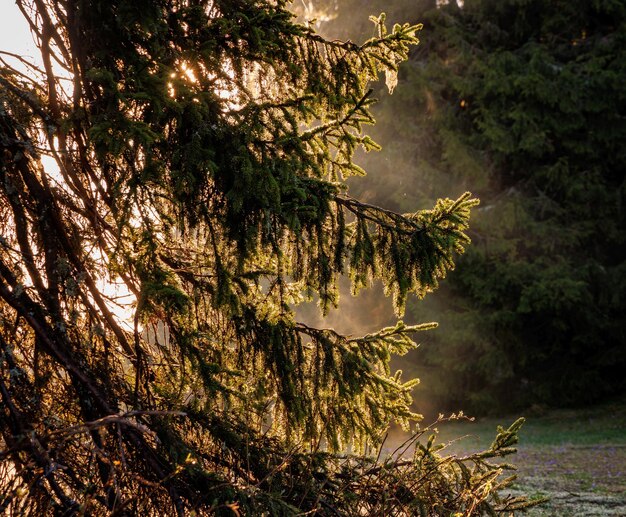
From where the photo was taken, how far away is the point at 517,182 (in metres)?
17.2

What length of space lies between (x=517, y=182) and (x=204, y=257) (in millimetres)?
14680

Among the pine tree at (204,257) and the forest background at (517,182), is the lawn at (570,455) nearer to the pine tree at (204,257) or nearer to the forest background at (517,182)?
the pine tree at (204,257)

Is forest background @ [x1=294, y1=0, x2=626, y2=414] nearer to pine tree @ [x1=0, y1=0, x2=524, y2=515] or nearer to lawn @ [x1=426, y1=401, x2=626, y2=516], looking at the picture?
lawn @ [x1=426, y1=401, x2=626, y2=516]

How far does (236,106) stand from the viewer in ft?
11.7

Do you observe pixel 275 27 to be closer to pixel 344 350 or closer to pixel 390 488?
pixel 344 350

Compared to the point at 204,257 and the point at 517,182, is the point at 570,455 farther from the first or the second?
the point at 204,257

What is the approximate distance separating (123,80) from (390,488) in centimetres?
239

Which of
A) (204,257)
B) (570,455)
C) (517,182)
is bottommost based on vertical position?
(570,455)

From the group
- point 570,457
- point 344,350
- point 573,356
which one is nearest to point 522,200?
point 573,356

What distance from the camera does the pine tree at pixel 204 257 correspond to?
3.17 meters

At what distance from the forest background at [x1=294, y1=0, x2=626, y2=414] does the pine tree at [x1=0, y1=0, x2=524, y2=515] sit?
39.5 ft

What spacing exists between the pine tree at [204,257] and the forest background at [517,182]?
1205 cm

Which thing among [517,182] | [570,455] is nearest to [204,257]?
[570,455]

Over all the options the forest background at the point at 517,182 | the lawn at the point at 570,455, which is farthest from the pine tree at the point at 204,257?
the forest background at the point at 517,182
